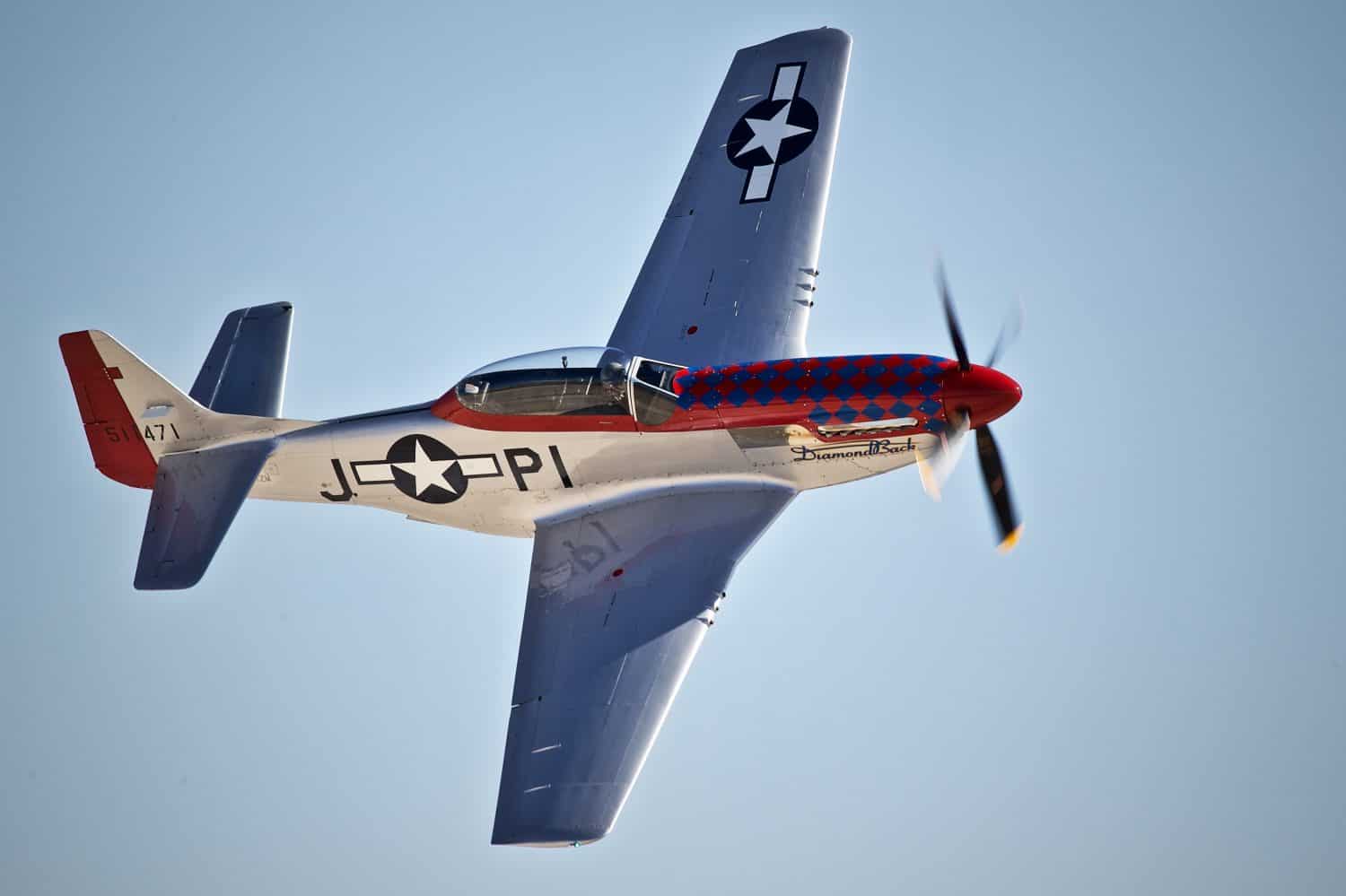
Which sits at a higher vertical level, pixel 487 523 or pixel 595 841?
pixel 487 523

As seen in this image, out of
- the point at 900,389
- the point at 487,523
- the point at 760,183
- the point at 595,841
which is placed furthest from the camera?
the point at 760,183

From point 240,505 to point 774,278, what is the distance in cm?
604

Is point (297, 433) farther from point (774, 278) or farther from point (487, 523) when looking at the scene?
point (774, 278)

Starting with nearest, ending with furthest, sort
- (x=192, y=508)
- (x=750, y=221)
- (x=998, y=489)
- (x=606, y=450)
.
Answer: (x=998, y=489), (x=606, y=450), (x=192, y=508), (x=750, y=221)

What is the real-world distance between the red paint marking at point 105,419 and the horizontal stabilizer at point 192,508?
49cm

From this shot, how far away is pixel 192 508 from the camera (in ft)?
55.3

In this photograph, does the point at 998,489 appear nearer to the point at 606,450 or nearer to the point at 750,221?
the point at 606,450

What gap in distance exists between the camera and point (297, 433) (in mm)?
17438

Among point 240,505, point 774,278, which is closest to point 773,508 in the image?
point 774,278

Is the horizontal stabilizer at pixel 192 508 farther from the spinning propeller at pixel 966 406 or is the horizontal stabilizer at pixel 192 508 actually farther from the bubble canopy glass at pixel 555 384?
the spinning propeller at pixel 966 406

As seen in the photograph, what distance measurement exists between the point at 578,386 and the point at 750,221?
3.40 metres

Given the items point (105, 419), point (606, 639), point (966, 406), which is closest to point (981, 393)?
point (966, 406)

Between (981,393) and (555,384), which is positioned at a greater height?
(981,393)

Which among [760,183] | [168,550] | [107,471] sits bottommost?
[168,550]
